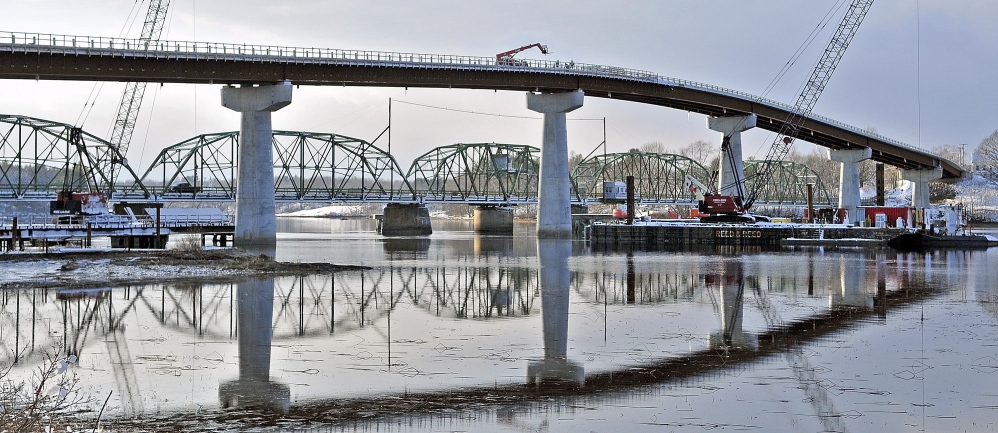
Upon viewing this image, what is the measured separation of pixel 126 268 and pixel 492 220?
5091 inches

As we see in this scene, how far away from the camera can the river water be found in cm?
1906

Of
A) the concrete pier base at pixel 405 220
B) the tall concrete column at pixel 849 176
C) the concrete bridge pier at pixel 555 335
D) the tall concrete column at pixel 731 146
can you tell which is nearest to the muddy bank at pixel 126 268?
the concrete bridge pier at pixel 555 335

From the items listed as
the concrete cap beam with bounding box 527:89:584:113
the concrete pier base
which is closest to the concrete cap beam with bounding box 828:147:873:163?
the concrete cap beam with bounding box 527:89:584:113

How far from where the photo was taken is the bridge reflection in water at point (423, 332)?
21.7m

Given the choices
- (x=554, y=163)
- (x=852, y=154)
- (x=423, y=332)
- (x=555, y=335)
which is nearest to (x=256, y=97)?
(x=554, y=163)

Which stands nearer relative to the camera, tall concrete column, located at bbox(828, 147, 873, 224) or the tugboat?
the tugboat

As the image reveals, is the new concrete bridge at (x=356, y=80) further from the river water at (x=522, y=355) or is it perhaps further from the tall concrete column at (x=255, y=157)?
the river water at (x=522, y=355)

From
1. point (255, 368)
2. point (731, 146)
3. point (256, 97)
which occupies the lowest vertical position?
point (255, 368)

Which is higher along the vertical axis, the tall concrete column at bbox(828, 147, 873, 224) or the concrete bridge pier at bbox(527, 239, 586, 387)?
the tall concrete column at bbox(828, 147, 873, 224)

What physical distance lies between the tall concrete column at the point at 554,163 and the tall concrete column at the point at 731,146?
25.9 metres

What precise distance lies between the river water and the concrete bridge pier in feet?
0.33

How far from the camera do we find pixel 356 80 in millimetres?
103188

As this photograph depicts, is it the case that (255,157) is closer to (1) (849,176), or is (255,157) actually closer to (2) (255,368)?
(2) (255,368)

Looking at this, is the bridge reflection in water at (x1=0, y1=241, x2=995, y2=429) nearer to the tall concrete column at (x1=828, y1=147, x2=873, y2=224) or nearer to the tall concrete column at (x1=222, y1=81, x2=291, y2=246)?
the tall concrete column at (x1=222, y1=81, x2=291, y2=246)
